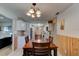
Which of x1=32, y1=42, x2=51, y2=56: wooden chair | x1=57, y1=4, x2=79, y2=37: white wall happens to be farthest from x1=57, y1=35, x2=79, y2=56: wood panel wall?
x1=32, y1=42, x2=51, y2=56: wooden chair

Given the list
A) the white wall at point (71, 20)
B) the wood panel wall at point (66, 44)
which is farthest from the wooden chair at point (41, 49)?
the white wall at point (71, 20)

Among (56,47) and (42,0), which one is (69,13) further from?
(42,0)

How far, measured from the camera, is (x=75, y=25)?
263 centimetres

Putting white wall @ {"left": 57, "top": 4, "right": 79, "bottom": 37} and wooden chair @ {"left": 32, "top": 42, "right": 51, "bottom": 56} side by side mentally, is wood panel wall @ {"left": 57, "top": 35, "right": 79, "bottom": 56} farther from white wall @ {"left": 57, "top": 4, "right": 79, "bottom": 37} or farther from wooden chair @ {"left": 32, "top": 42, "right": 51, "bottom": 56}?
wooden chair @ {"left": 32, "top": 42, "right": 51, "bottom": 56}

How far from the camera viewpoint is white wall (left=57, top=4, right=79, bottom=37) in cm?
252

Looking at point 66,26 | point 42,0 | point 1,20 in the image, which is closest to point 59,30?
point 66,26

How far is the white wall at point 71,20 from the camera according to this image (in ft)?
8.28

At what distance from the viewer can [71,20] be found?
2.89 metres

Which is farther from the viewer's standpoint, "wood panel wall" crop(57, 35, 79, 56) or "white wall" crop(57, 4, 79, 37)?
"wood panel wall" crop(57, 35, 79, 56)

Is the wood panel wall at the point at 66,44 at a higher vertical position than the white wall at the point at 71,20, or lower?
lower

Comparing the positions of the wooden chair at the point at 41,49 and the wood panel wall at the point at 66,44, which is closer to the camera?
the wooden chair at the point at 41,49

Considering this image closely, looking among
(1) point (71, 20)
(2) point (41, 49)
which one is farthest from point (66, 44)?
(2) point (41, 49)

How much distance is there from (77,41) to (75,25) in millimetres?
370

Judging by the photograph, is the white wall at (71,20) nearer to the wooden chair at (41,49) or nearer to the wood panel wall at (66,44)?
the wood panel wall at (66,44)
